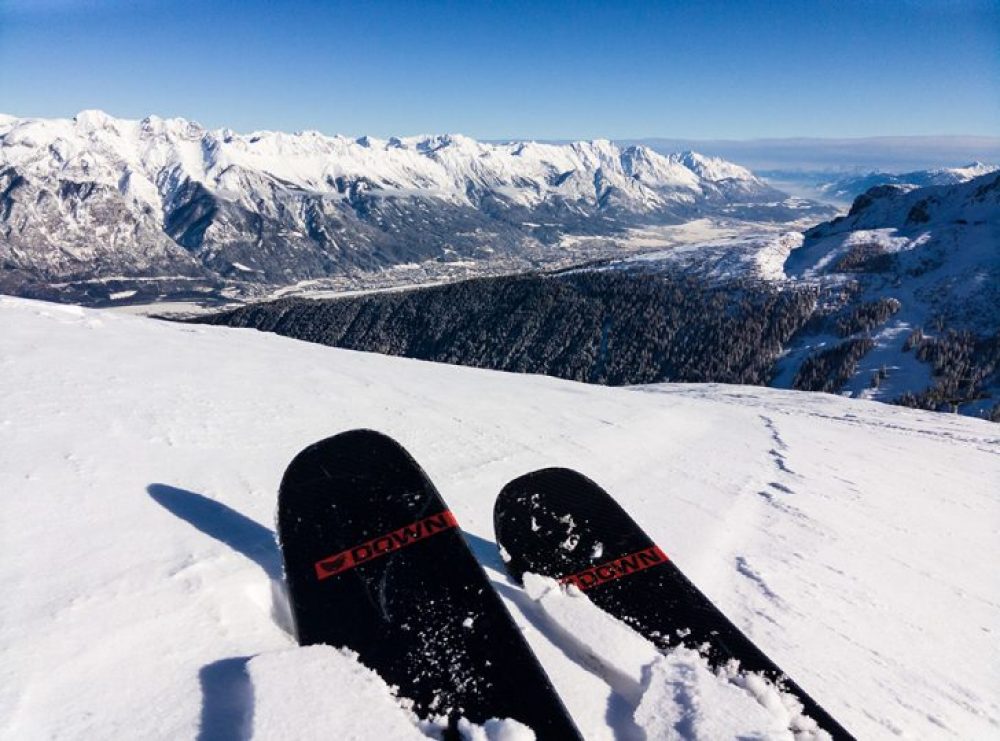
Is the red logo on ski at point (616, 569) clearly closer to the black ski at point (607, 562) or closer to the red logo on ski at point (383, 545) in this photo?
the black ski at point (607, 562)

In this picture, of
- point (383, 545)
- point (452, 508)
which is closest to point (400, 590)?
point (383, 545)

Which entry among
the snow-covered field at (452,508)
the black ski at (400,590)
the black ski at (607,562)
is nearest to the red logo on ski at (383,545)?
the black ski at (400,590)

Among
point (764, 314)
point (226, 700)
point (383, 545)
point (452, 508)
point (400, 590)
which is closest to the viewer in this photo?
point (226, 700)

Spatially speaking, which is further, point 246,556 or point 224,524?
point 224,524

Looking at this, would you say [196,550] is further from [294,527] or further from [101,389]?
[101,389]

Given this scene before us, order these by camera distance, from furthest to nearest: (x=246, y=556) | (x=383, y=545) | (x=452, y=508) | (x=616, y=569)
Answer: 1. (x=452, y=508)
2. (x=616, y=569)
3. (x=246, y=556)
4. (x=383, y=545)

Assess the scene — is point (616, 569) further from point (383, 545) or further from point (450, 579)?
point (383, 545)

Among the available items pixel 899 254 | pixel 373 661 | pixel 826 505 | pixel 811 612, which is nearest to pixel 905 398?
pixel 899 254

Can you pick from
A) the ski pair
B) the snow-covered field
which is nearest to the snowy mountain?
the snow-covered field
